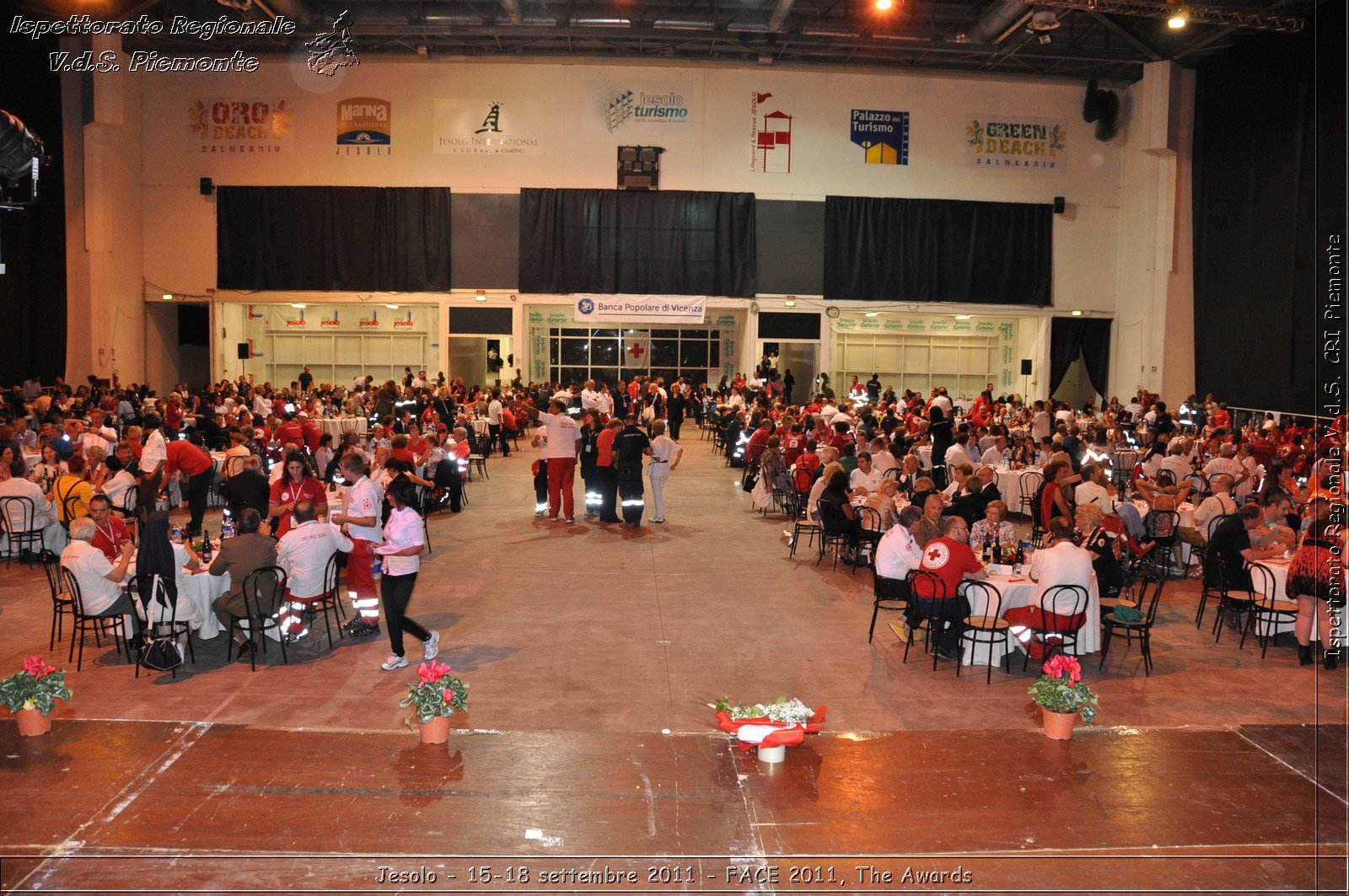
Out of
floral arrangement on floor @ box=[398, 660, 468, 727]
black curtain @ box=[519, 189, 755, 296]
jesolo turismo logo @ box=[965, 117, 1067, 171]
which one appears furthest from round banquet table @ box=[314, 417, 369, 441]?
jesolo turismo logo @ box=[965, 117, 1067, 171]

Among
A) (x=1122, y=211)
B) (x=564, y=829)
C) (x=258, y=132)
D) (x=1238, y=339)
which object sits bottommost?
(x=564, y=829)

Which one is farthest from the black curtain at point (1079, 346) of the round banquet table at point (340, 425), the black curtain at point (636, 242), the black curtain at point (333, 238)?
the round banquet table at point (340, 425)

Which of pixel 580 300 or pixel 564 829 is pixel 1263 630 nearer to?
pixel 564 829

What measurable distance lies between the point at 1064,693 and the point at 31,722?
238 inches

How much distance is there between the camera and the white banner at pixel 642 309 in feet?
82.2

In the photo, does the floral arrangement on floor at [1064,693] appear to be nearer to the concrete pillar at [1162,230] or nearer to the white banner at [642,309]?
the white banner at [642,309]

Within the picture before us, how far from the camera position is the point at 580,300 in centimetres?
2506

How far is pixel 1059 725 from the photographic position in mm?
5891

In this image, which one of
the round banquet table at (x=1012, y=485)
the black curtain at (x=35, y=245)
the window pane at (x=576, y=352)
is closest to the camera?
the round banquet table at (x=1012, y=485)

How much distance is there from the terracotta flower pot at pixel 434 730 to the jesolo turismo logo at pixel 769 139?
73.5 feet

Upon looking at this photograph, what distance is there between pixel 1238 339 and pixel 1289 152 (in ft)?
14.0

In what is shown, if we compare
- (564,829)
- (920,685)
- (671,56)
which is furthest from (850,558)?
(671,56)

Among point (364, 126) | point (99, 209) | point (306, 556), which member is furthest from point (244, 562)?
point (364, 126)

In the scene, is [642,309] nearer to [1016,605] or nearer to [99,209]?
[99,209]
